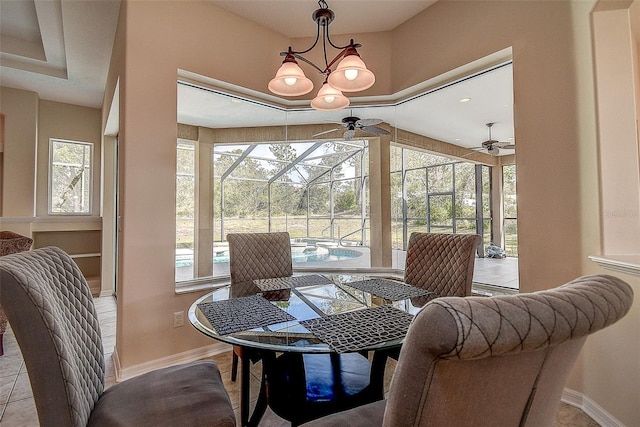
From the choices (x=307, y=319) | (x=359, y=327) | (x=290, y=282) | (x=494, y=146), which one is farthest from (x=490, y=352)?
(x=494, y=146)

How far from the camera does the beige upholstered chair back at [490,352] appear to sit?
514 mm

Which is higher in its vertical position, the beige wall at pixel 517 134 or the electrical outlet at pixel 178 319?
the beige wall at pixel 517 134

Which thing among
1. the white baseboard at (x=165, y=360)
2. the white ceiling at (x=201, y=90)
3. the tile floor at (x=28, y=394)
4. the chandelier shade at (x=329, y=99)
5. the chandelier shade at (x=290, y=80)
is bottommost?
the tile floor at (x=28, y=394)

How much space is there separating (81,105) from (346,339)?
5.67 m

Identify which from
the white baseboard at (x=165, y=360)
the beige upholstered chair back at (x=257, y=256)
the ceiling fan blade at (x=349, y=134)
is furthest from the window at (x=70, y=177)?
the ceiling fan blade at (x=349, y=134)

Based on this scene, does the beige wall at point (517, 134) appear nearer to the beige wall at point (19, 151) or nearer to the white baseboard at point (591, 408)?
the white baseboard at point (591, 408)

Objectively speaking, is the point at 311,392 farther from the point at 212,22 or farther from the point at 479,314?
the point at 212,22

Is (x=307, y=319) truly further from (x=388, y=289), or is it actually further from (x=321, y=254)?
(x=321, y=254)

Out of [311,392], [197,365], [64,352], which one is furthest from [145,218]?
[311,392]

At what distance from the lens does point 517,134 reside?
7.41 feet

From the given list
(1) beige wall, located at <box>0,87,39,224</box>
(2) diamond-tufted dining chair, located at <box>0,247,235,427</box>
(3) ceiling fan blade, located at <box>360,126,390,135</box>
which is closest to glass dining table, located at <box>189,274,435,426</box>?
(2) diamond-tufted dining chair, located at <box>0,247,235,427</box>

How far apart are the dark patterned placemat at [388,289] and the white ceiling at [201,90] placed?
1971mm

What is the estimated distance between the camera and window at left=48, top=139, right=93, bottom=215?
4699mm

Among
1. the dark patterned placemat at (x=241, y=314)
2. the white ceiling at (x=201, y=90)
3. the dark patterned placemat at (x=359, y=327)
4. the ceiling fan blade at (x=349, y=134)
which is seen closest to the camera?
the dark patterned placemat at (x=359, y=327)
